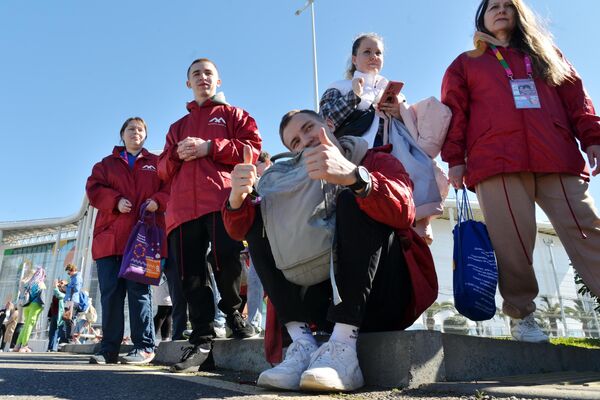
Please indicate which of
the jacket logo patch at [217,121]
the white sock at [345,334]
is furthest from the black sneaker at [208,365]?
the jacket logo patch at [217,121]

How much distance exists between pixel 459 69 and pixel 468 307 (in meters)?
1.42

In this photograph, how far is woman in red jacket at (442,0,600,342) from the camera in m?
2.49

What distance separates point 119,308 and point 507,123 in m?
3.04

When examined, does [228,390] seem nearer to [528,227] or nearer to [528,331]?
[528,331]

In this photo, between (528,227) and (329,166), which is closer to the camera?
(329,166)

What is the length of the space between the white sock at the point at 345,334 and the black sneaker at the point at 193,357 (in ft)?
4.16

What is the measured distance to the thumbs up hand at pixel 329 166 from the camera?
1.63 m

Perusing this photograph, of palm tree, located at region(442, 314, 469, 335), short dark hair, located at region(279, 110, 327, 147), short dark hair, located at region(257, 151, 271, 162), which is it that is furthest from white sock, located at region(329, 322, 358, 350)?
palm tree, located at region(442, 314, 469, 335)

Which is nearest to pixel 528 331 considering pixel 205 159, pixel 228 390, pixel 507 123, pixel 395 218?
pixel 507 123

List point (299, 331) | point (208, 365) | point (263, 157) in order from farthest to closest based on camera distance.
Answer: point (263, 157), point (208, 365), point (299, 331)

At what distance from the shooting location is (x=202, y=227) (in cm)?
305

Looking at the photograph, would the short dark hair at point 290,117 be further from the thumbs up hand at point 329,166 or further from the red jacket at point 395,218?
the thumbs up hand at point 329,166

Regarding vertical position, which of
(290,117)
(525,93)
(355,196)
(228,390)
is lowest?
(228,390)

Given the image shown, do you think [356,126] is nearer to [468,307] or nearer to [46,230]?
[468,307]
